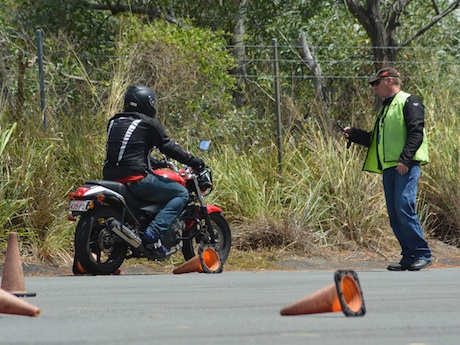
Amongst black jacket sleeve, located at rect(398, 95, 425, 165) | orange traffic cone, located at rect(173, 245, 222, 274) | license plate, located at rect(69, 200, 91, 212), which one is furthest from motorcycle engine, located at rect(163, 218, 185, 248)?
black jacket sleeve, located at rect(398, 95, 425, 165)

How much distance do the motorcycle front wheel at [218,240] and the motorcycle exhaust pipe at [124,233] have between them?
2.77ft

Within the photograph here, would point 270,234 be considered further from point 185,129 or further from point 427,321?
point 427,321

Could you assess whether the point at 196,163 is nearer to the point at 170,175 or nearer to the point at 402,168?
the point at 170,175

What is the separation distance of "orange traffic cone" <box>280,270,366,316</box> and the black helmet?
4.40 meters

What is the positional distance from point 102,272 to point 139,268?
134cm

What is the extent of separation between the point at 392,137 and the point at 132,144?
8.31 ft

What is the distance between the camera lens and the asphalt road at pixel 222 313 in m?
6.20

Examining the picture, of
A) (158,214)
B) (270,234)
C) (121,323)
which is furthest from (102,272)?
(121,323)

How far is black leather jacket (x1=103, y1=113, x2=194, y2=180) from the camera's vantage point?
10.9 metres

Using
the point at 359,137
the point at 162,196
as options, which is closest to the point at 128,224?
the point at 162,196

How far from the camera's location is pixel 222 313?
737 cm

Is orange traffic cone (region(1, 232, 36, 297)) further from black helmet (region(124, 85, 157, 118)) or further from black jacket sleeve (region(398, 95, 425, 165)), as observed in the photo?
black jacket sleeve (region(398, 95, 425, 165))

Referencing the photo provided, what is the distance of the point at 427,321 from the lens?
6.99 metres

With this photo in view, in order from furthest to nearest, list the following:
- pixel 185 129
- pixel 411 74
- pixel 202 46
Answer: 1. pixel 411 74
2. pixel 202 46
3. pixel 185 129
